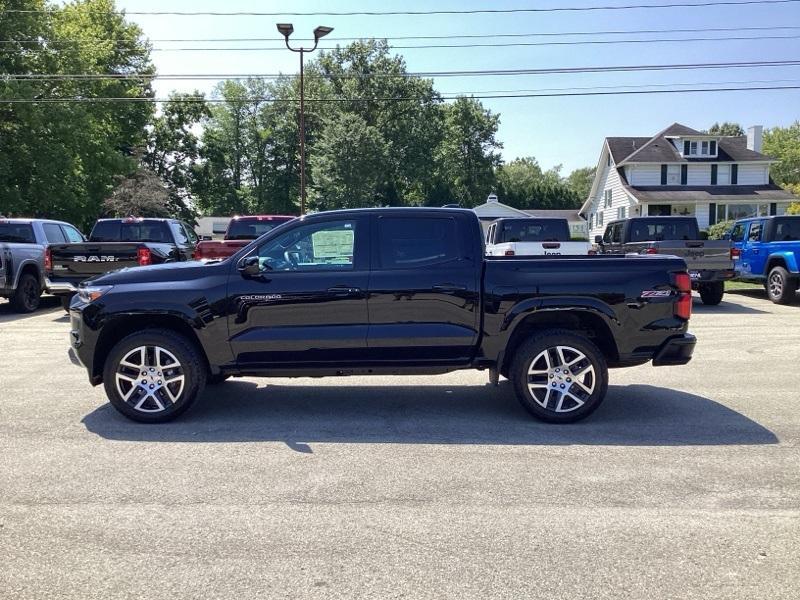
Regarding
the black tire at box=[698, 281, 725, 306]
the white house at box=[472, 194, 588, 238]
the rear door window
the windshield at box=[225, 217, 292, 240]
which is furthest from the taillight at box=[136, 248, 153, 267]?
the white house at box=[472, 194, 588, 238]

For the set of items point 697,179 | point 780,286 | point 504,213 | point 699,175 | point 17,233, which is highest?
point 699,175

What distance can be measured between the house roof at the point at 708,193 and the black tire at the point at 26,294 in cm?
3674

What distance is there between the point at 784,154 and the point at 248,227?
9383cm

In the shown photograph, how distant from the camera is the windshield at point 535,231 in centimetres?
1561

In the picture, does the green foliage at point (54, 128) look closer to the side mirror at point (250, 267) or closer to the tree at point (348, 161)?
the tree at point (348, 161)

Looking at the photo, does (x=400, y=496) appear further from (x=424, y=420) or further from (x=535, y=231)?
(x=535, y=231)

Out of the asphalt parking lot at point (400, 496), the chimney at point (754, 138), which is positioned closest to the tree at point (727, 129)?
the chimney at point (754, 138)

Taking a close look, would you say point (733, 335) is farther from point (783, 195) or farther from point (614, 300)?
point (783, 195)

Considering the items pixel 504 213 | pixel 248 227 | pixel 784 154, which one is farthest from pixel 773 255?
pixel 784 154

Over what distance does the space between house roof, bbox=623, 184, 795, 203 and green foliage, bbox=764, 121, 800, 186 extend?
1859 inches

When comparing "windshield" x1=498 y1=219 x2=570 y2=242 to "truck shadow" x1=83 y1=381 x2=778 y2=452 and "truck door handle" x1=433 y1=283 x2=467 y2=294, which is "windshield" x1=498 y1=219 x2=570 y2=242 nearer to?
"truck shadow" x1=83 y1=381 x2=778 y2=452

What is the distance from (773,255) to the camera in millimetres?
15406

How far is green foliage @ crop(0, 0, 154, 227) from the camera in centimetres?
3008

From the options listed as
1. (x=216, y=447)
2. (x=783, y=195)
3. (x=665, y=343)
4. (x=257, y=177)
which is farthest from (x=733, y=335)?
(x=257, y=177)
